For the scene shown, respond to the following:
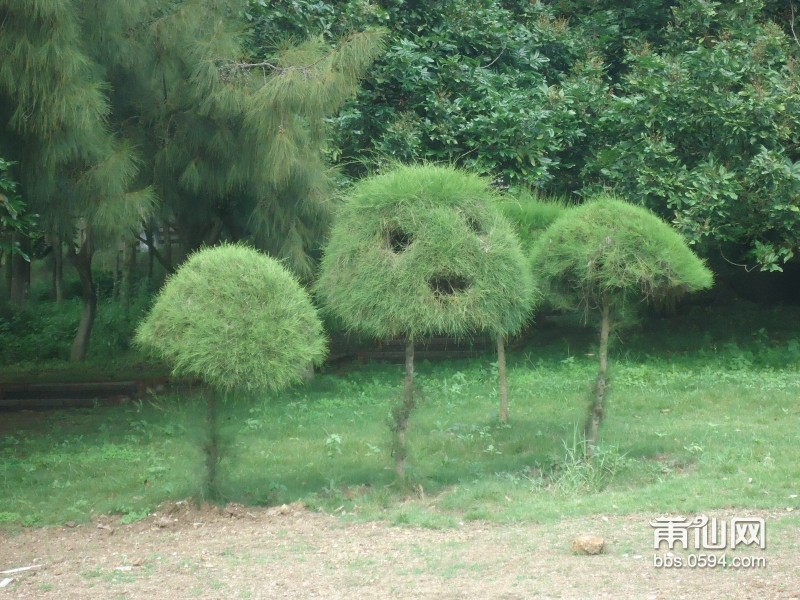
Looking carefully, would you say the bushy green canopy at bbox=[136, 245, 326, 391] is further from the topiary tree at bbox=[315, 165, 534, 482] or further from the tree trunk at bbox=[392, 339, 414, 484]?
the tree trunk at bbox=[392, 339, 414, 484]

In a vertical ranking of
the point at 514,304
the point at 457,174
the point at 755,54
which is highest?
the point at 755,54

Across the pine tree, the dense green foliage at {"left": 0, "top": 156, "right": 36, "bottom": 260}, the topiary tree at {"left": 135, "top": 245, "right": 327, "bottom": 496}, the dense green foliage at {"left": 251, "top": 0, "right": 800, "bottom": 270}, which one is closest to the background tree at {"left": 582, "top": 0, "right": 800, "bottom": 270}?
the dense green foliage at {"left": 251, "top": 0, "right": 800, "bottom": 270}

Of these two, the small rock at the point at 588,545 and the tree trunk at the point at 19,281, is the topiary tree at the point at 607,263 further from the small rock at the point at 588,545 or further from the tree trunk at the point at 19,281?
the tree trunk at the point at 19,281

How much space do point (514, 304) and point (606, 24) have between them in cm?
990

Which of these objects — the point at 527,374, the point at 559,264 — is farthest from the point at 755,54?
the point at 559,264

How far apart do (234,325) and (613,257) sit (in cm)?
311

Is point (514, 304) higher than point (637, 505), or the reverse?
point (514, 304)

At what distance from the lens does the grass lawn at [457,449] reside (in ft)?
21.0

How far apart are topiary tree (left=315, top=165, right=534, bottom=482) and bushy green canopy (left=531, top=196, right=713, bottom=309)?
2.04ft

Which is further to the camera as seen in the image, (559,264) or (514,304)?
(559,264)

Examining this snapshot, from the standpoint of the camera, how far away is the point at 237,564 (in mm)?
5195

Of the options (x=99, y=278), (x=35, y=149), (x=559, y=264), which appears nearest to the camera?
(x=559, y=264)

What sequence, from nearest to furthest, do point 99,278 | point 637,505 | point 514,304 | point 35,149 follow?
1. point 637,505
2. point 514,304
3. point 35,149
4. point 99,278

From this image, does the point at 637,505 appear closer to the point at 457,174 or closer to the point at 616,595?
the point at 616,595
